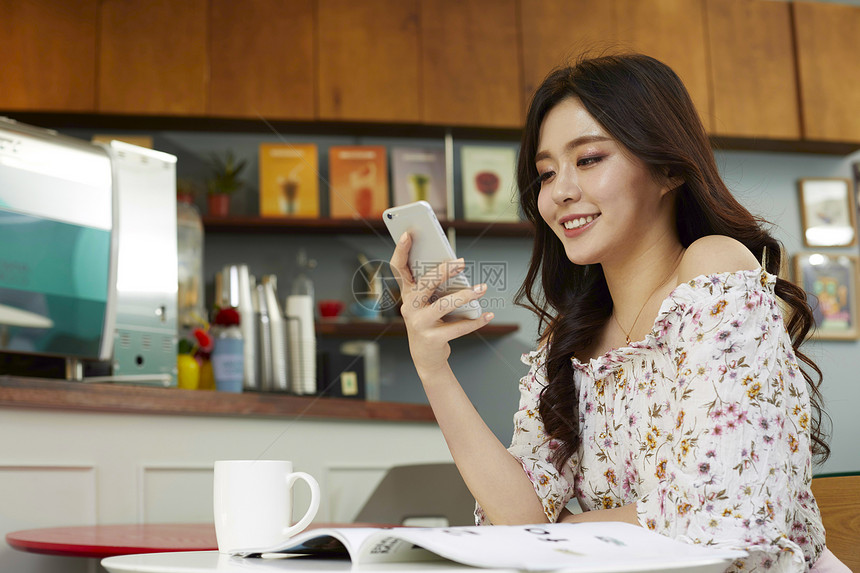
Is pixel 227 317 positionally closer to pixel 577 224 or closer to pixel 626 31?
pixel 577 224

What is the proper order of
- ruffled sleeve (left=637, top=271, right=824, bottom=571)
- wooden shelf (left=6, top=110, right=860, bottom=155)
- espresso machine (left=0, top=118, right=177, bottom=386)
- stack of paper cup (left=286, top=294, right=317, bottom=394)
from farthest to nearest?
1. wooden shelf (left=6, top=110, right=860, bottom=155)
2. stack of paper cup (left=286, top=294, right=317, bottom=394)
3. espresso machine (left=0, top=118, right=177, bottom=386)
4. ruffled sleeve (left=637, top=271, right=824, bottom=571)

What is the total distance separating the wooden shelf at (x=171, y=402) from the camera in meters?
1.36

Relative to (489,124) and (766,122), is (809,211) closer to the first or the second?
(766,122)

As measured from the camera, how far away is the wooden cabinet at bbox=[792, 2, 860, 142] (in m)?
3.79

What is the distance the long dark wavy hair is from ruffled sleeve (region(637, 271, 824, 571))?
17cm

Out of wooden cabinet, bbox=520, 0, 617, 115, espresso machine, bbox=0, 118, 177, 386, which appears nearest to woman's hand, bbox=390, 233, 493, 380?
espresso machine, bbox=0, 118, 177, 386

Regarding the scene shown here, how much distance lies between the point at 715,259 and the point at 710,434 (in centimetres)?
21

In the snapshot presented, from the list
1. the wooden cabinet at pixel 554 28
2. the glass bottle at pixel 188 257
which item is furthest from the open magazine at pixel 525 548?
the wooden cabinet at pixel 554 28

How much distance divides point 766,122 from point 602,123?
302 cm

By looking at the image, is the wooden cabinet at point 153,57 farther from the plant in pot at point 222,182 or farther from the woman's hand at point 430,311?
the woman's hand at point 430,311

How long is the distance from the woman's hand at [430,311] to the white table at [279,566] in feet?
1.03

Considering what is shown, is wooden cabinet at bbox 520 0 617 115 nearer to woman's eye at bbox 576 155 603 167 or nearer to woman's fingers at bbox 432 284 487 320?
woman's eye at bbox 576 155 603 167

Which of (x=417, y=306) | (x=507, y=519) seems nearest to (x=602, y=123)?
(x=417, y=306)

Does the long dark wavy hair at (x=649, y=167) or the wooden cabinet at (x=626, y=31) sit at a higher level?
the wooden cabinet at (x=626, y=31)
